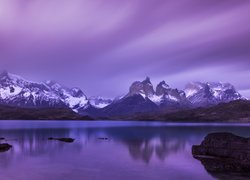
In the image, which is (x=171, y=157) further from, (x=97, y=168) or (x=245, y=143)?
(x=97, y=168)

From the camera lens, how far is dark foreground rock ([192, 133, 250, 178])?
4994cm

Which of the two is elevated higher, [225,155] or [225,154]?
[225,154]

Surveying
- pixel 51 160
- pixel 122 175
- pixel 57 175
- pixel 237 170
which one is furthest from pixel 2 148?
pixel 237 170

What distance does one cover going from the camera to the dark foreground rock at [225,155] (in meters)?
49.9

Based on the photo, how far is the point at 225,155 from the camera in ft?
196

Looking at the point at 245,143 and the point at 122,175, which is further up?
the point at 245,143

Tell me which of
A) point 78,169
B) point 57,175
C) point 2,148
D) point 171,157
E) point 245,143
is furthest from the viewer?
point 2,148

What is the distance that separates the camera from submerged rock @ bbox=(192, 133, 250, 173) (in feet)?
168

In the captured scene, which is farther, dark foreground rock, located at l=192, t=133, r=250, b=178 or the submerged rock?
the submerged rock

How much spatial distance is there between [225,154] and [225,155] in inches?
7.5

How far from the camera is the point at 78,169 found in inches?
2041

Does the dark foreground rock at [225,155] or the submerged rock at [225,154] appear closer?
the dark foreground rock at [225,155]

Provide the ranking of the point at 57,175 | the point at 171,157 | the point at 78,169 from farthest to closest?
the point at 171,157, the point at 78,169, the point at 57,175

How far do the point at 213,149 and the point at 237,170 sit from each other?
13.8 meters
